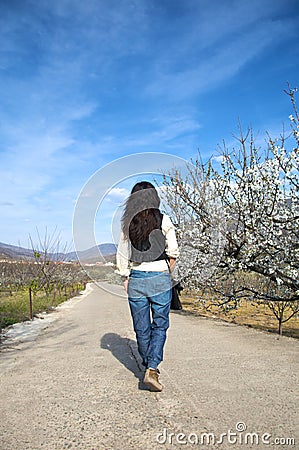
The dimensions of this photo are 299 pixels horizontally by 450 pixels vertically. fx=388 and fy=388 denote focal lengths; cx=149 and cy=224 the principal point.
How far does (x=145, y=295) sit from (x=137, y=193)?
1.02 m

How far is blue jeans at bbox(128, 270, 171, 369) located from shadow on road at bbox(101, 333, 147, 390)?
47cm

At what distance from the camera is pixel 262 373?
4.13 metres

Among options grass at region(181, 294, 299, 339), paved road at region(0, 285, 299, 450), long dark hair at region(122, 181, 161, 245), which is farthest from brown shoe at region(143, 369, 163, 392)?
grass at region(181, 294, 299, 339)

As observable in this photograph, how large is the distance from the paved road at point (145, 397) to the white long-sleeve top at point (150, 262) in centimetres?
113

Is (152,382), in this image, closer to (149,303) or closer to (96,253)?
(149,303)

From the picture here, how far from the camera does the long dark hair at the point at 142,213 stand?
3.84 metres

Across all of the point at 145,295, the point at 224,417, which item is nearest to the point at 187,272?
the point at 145,295

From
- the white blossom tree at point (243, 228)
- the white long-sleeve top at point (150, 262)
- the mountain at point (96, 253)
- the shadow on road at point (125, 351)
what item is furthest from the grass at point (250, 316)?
the white long-sleeve top at point (150, 262)

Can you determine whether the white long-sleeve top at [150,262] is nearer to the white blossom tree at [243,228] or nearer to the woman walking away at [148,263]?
the woman walking away at [148,263]

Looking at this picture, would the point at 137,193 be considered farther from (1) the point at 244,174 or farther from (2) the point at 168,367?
(1) the point at 244,174

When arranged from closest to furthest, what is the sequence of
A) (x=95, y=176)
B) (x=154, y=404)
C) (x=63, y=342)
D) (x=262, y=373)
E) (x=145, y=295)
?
(x=154, y=404)
(x=145, y=295)
(x=262, y=373)
(x=95, y=176)
(x=63, y=342)

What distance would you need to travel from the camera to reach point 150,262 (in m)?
3.84

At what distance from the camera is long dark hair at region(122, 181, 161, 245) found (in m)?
3.84

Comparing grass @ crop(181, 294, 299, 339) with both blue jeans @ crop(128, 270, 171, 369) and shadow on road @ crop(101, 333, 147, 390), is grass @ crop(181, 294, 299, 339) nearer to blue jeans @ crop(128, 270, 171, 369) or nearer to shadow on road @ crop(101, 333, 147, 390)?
shadow on road @ crop(101, 333, 147, 390)
